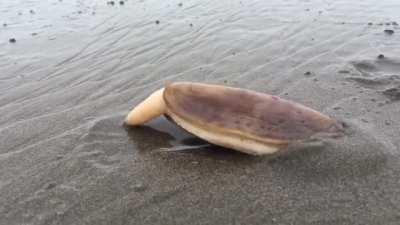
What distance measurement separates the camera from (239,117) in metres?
3.15

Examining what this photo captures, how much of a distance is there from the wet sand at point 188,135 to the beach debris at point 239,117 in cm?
11

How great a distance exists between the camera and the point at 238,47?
229 inches

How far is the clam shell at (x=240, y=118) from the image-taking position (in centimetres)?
307

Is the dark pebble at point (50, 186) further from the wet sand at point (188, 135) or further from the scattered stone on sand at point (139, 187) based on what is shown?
the scattered stone on sand at point (139, 187)

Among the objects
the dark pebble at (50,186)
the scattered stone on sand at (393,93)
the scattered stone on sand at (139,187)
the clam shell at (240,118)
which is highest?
the clam shell at (240,118)

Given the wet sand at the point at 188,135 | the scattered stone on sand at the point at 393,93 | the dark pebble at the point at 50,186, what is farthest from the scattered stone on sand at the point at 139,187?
the scattered stone on sand at the point at 393,93

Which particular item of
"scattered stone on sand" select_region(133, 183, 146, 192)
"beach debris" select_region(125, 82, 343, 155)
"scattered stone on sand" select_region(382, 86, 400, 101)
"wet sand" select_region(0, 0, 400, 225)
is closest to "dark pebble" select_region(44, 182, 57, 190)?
"wet sand" select_region(0, 0, 400, 225)

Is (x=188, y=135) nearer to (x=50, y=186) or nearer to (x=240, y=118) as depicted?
(x=240, y=118)

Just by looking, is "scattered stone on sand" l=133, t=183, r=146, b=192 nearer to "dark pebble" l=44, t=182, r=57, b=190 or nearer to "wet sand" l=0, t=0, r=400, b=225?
"wet sand" l=0, t=0, r=400, b=225

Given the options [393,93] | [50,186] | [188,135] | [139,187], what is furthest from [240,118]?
[393,93]

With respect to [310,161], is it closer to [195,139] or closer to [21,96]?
[195,139]

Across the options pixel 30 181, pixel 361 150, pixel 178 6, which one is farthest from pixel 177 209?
pixel 178 6

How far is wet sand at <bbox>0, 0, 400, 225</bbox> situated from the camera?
2646mm

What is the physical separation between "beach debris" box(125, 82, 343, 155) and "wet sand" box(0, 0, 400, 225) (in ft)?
0.35
